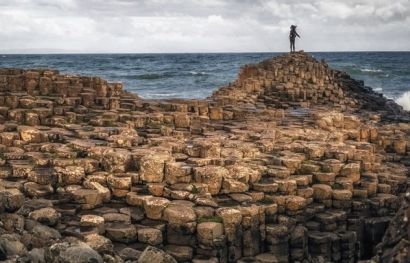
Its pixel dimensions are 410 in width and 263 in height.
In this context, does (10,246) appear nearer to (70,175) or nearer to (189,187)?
(70,175)

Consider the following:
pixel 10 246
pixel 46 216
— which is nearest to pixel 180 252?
pixel 46 216

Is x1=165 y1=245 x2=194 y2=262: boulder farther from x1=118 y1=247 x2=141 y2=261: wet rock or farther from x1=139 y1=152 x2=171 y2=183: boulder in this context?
x1=139 y1=152 x2=171 y2=183: boulder

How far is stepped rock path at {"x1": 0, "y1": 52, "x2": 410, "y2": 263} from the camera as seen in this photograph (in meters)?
7.65

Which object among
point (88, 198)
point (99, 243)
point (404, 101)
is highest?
point (88, 198)

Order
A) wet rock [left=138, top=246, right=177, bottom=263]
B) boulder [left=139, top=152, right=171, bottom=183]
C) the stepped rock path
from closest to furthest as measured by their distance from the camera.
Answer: wet rock [left=138, top=246, right=177, bottom=263] → the stepped rock path → boulder [left=139, top=152, right=171, bottom=183]

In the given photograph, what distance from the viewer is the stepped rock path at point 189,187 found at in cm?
765

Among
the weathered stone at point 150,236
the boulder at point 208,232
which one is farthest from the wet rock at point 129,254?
the boulder at point 208,232

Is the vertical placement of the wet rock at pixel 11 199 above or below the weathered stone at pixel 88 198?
above

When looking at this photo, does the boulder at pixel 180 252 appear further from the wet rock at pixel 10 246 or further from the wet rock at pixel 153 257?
the wet rock at pixel 10 246

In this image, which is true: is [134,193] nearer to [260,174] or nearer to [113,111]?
[260,174]

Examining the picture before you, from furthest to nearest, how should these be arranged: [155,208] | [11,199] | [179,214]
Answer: [155,208] < [179,214] < [11,199]

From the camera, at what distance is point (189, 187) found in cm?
884

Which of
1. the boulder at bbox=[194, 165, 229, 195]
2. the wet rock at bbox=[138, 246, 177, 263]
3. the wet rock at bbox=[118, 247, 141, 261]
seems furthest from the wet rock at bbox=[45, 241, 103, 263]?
the boulder at bbox=[194, 165, 229, 195]

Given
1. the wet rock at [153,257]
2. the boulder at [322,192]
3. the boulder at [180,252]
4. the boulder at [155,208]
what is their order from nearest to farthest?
the wet rock at [153,257], the boulder at [180,252], the boulder at [155,208], the boulder at [322,192]
